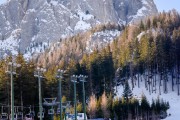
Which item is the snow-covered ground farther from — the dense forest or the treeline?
the treeline

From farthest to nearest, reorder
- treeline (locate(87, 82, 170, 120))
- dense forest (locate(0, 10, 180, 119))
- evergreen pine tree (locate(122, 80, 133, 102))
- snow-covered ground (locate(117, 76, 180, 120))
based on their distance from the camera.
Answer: dense forest (locate(0, 10, 180, 119))
evergreen pine tree (locate(122, 80, 133, 102))
treeline (locate(87, 82, 170, 120))
snow-covered ground (locate(117, 76, 180, 120))

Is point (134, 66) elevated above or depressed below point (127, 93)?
above

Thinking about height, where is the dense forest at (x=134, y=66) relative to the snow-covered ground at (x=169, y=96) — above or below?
above

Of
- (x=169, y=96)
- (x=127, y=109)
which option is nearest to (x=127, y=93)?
(x=127, y=109)

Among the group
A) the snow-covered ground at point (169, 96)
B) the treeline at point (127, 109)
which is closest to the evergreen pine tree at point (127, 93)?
the treeline at point (127, 109)

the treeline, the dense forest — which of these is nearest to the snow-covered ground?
the dense forest

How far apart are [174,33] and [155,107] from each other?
3218cm

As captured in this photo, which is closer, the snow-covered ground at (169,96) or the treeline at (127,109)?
the snow-covered ground at (169,96)

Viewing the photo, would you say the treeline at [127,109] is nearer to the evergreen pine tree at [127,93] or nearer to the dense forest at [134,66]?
the dense forest at [134,66]

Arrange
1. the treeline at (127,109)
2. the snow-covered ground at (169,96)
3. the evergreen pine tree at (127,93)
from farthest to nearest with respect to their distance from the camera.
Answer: the evergreen pine tree at (127,93) < the treeline at (127,109) < the snow-covered ground at (169,96)

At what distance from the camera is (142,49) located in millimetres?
123875

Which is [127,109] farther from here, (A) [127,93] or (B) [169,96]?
(B) [169,96]

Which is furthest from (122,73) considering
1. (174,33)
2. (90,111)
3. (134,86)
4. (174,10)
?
(174,10)

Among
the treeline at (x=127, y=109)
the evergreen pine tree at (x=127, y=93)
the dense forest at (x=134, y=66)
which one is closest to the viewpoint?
the treeline at (x=127, y=109)
